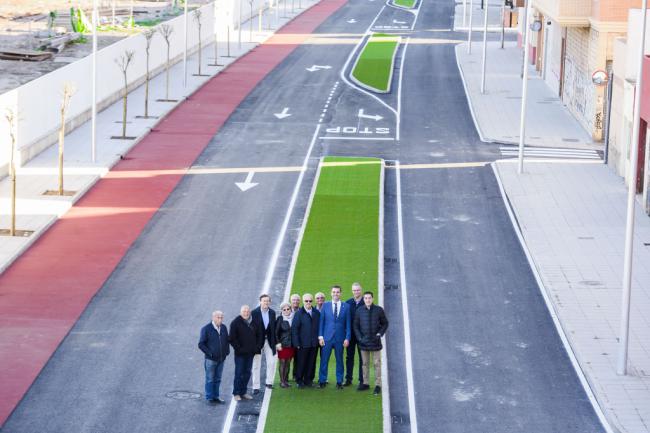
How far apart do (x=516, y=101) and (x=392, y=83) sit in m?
8.02

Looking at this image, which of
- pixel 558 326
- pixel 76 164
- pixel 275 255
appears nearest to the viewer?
pixel 558 326

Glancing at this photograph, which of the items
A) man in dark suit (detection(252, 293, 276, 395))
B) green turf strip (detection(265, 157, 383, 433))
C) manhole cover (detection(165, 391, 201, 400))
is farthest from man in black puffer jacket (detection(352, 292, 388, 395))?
manhole cover (detection(165, 391, 201, 400))

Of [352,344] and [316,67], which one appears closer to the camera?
[352,344]

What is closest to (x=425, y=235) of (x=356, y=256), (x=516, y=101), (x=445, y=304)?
(x=356, y=256)

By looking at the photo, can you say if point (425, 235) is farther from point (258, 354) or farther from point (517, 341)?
point (258, 354)

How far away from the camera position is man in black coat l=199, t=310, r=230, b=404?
23.9 m

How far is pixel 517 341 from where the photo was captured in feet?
94.5

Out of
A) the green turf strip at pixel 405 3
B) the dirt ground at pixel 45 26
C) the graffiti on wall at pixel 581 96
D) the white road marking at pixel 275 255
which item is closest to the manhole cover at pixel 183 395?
the white road marking at pixel 275 255

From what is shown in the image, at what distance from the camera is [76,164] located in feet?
148

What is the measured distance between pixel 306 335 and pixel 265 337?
2.61 ft

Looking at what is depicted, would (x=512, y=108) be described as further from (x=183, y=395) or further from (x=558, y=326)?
(x=183, y=395)

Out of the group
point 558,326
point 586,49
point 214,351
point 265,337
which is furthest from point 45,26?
point 214,351

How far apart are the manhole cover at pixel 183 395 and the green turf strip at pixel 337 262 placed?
1.60 m

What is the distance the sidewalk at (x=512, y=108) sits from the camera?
5269cm
